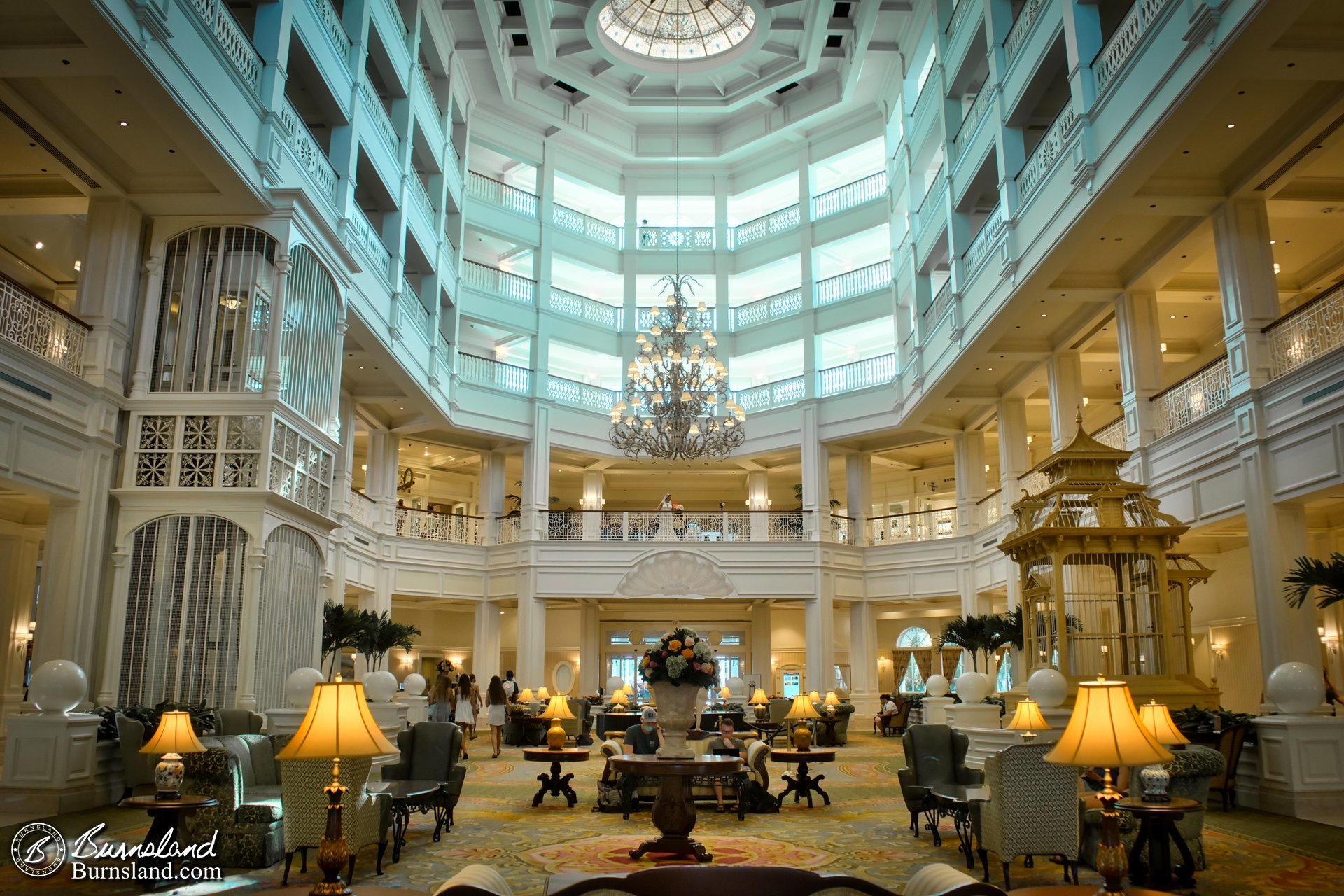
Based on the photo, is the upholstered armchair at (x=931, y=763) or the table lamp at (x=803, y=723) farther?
the table lamp at (x=803, y=723)

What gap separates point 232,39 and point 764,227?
15348 mm

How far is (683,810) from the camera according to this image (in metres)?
7.23

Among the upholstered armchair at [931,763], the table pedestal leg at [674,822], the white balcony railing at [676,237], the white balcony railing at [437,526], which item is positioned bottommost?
the table pedestal leg at [674,822]

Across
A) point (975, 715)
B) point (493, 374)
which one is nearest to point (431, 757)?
point (975, 715)

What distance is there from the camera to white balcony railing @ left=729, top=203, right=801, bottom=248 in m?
23.3

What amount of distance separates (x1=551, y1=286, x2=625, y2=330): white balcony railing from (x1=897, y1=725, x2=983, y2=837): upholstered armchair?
52.4ft

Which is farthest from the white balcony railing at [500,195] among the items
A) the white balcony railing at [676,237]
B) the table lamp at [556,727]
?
the table lamp at [556,727]

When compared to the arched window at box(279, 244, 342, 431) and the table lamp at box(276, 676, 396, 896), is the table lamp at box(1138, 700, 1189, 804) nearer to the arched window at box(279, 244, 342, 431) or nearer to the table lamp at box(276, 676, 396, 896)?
the table lamp at box(276, 676, 396, 896)

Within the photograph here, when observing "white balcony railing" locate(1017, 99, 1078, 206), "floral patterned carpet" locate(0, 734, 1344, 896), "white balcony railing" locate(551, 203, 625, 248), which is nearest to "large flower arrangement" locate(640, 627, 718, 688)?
"floral patterned carpet" locate(0, 734, 1344, 896)

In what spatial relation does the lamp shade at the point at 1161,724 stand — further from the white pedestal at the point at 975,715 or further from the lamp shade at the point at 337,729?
the white pedestal at the point at 975,715

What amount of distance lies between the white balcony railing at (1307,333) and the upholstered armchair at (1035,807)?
224 inches

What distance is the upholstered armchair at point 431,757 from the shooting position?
8.23 m

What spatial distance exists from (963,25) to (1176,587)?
9.96 metres

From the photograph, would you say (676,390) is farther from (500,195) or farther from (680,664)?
(500,195)
